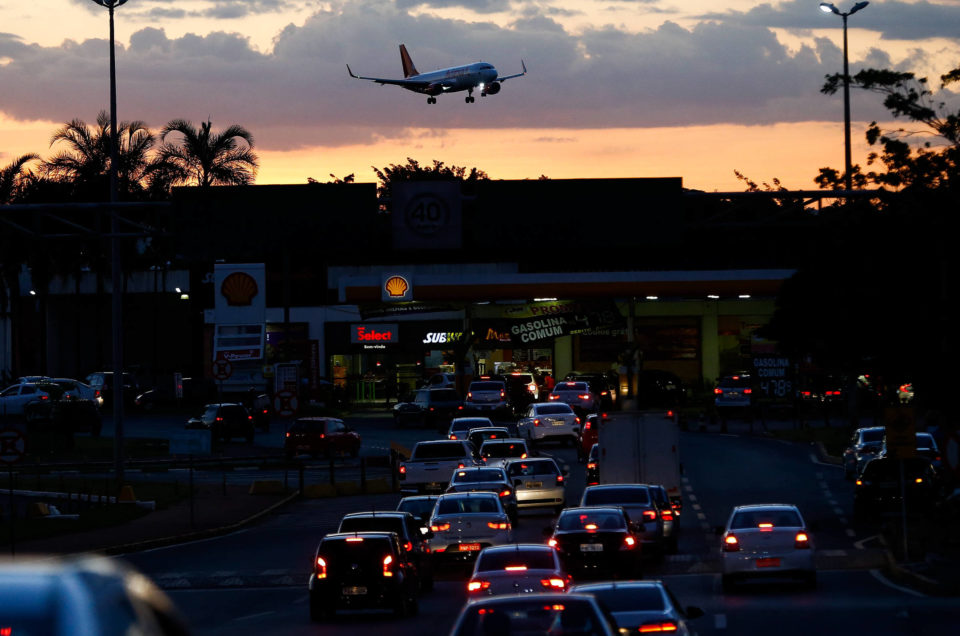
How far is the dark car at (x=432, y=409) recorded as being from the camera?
6550cm

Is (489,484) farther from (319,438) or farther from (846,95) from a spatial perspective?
(846,95)

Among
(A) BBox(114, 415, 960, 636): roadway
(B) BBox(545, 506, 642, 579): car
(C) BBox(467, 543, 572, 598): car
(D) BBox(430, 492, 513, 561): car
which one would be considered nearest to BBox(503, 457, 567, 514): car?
(A) BBox(114, 415, 960, 636): roadway

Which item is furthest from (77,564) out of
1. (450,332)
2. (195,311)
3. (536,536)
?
(195,311)

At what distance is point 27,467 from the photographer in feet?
167

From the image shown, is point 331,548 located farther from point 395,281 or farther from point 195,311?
point 195,311

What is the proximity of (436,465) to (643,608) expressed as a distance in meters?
25.8

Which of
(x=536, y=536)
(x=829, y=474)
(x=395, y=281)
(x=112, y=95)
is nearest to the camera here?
(x=536, y=536)

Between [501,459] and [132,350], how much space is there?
63.6 m

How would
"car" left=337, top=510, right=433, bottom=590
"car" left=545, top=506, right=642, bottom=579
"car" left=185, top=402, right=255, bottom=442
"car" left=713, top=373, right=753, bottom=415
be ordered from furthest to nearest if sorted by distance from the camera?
"car" left=713, top=373, right=753, bottom=415 < "car" left=185, top=402, right=255, bottom=442 < "car" left=545, top=506, right=642, bottom=579 < "car" left=337, top=510, right=433, bottom=590

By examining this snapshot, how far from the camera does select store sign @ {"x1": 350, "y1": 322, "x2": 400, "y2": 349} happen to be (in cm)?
8744

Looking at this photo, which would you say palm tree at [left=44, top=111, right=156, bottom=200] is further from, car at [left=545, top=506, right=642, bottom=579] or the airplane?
car at [left=545, top=506, right=642, bottom=579]

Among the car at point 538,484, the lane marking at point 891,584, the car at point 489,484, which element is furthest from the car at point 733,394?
the lane marking at point 891,584

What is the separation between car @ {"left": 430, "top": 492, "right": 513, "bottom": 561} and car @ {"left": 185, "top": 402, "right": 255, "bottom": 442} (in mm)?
31359

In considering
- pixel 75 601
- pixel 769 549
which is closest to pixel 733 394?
pixel 769 549
